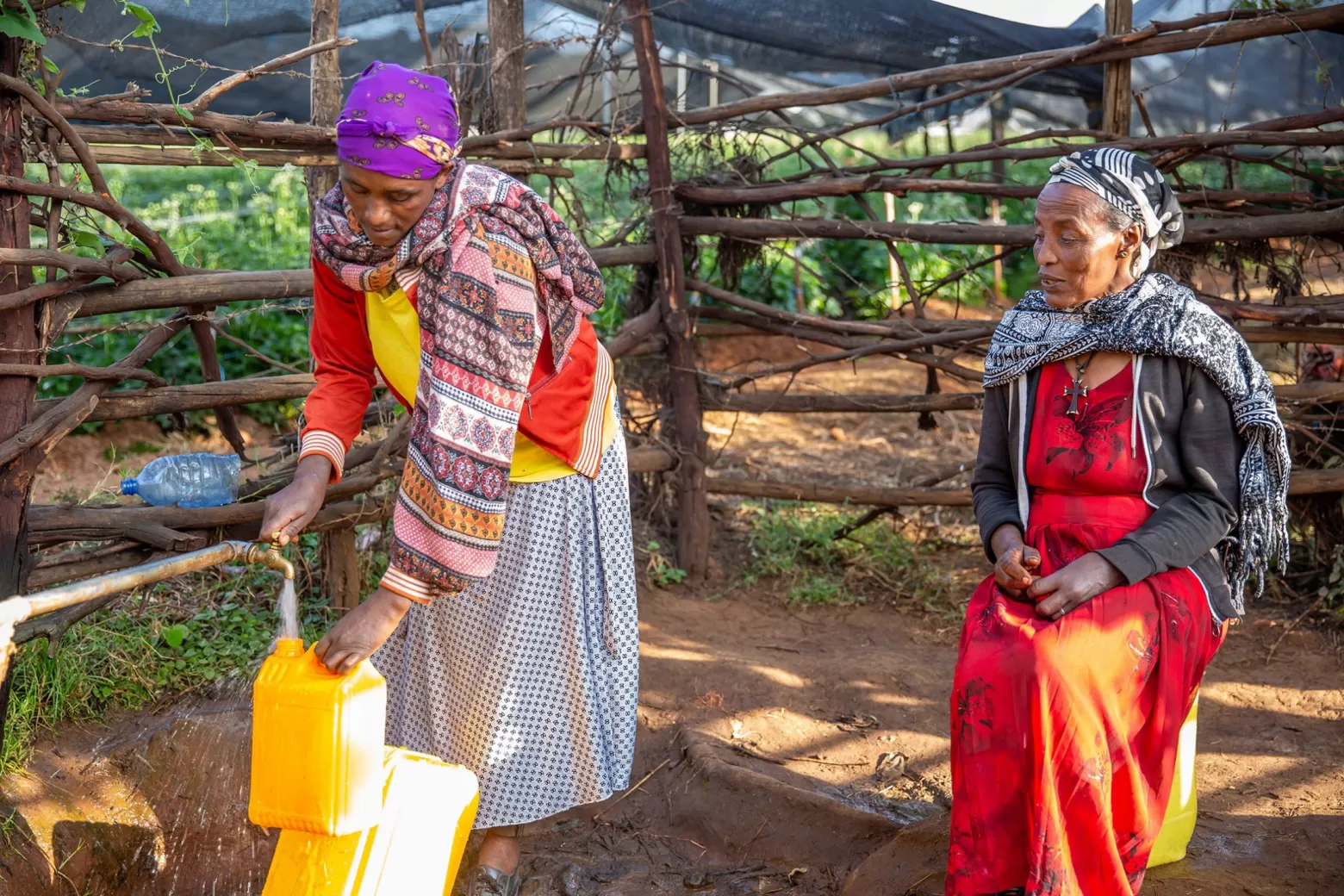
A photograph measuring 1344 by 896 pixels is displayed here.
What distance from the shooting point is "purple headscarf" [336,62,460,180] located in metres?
1.94

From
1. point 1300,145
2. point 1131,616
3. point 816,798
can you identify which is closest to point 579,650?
point 816,798

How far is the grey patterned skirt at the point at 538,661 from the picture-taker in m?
2.46

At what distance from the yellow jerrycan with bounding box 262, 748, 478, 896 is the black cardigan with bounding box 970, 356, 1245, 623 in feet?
4.51

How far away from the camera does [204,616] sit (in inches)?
150

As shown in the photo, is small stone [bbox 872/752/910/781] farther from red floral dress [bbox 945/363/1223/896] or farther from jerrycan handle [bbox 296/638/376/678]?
jerrycan handle [bbox 296/638/376/678]

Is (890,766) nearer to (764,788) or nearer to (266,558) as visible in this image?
(764,788)

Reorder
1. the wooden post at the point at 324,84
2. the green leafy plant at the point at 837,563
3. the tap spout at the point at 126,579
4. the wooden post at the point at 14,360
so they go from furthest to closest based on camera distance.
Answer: the green leafy plant at the point at 837,563, the wooden post at the point at 324,84, the wooden post at the point at 14,360, the tap spout at the point at 126,579

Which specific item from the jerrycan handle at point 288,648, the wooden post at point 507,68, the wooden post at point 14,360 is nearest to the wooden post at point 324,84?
the wooden post at point 507,68

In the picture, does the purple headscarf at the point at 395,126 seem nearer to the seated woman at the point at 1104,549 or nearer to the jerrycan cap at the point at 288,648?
the jerrycan cap at the point at 288,648

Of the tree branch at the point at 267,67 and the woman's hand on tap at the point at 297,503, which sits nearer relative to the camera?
the woman's hand on tap at the point at 297,503

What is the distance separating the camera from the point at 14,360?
9.11ft

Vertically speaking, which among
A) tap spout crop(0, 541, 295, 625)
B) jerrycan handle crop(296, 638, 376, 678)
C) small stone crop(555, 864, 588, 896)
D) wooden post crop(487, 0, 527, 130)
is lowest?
small stone crop(555, 864, 588, 896)

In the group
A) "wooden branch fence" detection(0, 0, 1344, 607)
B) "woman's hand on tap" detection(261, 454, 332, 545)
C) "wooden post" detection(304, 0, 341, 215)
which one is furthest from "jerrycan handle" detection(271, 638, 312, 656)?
"wooden post" detection(304, 0, 341, 215)

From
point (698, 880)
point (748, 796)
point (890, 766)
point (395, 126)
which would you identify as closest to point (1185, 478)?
point (890, 766)
